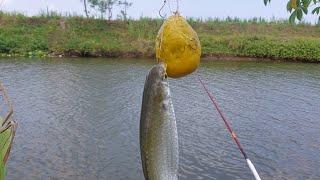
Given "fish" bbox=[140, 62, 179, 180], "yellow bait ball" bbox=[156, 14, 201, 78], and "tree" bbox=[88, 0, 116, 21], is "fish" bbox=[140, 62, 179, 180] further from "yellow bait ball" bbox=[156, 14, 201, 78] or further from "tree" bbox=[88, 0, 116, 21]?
"tree" bbox=[88, 0, 116, 21]

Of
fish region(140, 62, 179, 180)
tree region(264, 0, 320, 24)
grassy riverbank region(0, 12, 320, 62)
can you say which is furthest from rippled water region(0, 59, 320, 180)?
fish region(140, 62, 179, 180)

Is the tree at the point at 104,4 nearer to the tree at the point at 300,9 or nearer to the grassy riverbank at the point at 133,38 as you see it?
the grassy riverbank at the point at 133,38

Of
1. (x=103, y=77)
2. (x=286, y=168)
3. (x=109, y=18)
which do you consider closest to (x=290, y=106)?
(x=286, y=168)

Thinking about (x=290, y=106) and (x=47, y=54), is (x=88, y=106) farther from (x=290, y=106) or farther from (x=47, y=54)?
(x=47, y=54)

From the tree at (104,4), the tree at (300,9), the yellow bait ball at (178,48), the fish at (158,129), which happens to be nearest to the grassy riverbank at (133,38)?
the tree at (104,4)

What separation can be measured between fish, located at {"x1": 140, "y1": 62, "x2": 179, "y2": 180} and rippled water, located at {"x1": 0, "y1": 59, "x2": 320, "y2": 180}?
855 cm

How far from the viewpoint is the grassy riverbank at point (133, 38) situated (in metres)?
30.7

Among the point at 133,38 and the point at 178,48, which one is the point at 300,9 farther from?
the point at 133,38

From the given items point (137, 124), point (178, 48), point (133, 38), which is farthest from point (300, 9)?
point (133, 38)

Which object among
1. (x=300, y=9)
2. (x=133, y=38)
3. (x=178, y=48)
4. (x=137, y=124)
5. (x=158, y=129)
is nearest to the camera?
(x=158, y=129)

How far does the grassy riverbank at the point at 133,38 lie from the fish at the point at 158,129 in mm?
29125

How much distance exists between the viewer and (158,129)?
2.65 ft

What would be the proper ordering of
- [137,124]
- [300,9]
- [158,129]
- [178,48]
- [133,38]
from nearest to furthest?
[158,129], [178,48], [300,9], [137,124], [133,38]

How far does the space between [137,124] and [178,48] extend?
12.0 metres
